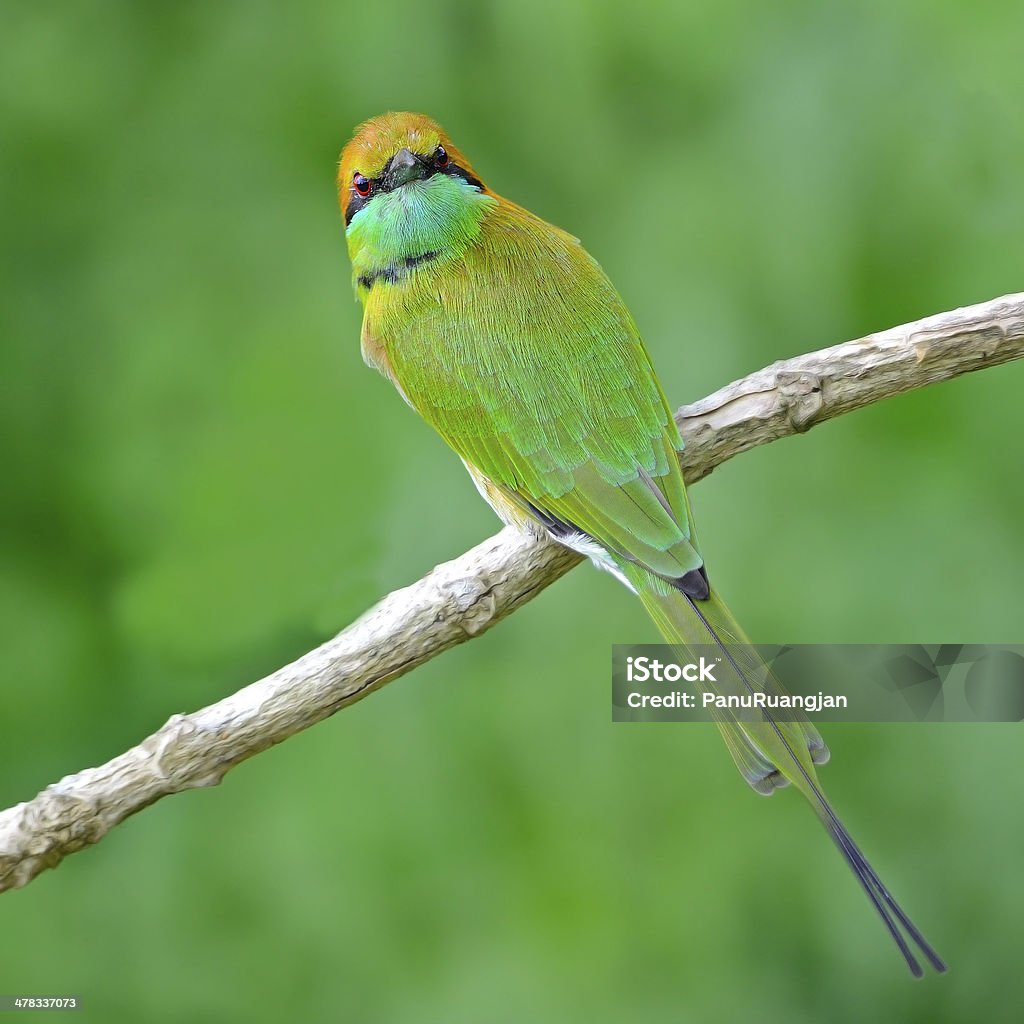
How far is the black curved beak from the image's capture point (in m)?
1.83

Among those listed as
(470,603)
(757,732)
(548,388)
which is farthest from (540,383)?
(757,732)

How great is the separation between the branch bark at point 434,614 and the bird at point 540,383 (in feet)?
0.30

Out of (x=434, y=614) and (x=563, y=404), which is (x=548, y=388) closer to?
(x=563, y=404)

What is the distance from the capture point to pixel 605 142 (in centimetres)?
247

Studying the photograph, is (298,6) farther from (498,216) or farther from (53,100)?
(498,216)

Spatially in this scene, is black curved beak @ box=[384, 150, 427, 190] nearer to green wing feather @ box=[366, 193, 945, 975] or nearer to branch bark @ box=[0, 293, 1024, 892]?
green wing feather @ box=[366, 193, 945, 975]

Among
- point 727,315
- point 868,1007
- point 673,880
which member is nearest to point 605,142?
point 727,315

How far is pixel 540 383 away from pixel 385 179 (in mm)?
411

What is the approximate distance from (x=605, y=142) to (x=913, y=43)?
2.12 ft

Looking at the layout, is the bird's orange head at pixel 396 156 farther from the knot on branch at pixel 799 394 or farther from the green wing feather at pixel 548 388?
the knot on branch at pixel 799 394

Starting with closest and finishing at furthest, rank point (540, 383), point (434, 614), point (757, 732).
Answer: point (757, 732) → point (434, 614) → point (540, 383)

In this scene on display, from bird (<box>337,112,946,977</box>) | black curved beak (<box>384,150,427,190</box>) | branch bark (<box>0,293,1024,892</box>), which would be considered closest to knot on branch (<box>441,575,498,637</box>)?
branch bark (<box>0,293,1024,892</box>)

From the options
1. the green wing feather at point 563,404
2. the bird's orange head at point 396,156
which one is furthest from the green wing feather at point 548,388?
the bird's orange head at point 396,156

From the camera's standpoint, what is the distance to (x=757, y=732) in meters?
1.53
